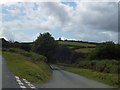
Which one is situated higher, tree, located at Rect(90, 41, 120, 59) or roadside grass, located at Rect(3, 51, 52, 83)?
roadside grass, located at Rect(3, 51, 52, 83)

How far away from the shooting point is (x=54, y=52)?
130 metres

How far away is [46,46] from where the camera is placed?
128875mm

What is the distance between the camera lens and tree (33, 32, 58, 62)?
127m

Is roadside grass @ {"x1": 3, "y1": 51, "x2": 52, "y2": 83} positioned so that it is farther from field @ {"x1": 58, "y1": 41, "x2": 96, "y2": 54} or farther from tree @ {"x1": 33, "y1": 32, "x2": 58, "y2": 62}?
field @ {"x1": 58, "y1": 41, "x2": 96, "y2": 54}

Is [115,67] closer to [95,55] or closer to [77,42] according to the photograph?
[95,55]

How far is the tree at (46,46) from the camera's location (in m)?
127

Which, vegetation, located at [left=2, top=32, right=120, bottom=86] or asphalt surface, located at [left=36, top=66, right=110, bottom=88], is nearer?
asphalt surface, located at [left=36, top=66, right=110, bottom=88]

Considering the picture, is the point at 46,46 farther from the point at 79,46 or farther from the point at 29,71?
the point at 29,71

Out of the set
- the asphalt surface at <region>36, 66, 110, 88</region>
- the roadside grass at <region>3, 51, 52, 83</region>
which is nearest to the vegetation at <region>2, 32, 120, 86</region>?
the roadside grass at <region>3, 51, 52, 83</region>

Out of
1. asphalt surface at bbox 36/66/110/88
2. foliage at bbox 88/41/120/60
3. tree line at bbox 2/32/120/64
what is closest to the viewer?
asphalt surface at bbox 36/66/110/88

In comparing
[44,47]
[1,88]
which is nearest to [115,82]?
[1,88]

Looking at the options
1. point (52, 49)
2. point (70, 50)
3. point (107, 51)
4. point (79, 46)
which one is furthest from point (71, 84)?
point (79, 46)


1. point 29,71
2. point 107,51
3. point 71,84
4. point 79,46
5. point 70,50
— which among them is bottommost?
point 70,50

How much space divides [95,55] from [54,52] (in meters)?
38.9
